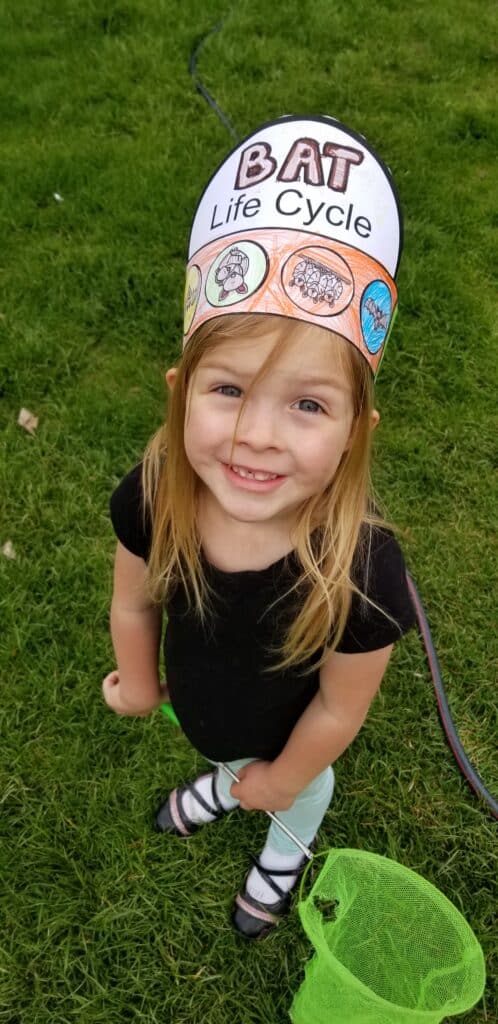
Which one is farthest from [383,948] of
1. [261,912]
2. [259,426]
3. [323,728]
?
[259,426]

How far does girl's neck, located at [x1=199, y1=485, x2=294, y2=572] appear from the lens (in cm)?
136

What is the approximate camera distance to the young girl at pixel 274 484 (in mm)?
1140

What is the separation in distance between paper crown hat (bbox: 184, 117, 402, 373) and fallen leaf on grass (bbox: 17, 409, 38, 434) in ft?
6.13

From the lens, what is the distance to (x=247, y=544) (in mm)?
1366

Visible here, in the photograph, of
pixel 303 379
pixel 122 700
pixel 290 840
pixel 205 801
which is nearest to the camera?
pixel 303 379

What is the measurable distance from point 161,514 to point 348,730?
20.3 inches

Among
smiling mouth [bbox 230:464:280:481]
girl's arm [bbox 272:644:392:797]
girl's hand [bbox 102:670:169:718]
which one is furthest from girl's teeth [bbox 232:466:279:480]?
girl's hand [bbox 102:670:169:718]

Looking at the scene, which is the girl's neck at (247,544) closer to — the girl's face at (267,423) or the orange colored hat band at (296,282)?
the girl's face at (267,423)

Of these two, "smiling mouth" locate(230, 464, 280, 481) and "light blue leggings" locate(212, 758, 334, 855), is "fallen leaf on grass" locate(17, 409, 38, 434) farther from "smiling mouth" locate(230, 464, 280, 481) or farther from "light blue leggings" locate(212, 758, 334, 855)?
"smiling mouth" locate(230, 464, 280, 481)

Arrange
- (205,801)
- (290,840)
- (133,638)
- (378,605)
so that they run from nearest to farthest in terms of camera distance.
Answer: (378,605)
(133,638)
(290,840)
(205,801)

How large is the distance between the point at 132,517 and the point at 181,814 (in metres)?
1.06

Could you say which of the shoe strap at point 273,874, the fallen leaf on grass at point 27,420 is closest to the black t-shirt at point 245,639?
the shoe strap at point 273,874

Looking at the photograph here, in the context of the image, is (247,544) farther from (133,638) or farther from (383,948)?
(383,948)

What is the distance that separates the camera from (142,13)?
15.7 ft
